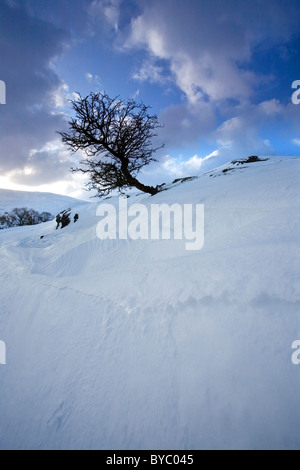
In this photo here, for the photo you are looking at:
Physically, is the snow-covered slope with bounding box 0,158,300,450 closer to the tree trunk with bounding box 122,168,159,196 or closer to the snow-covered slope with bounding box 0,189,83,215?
the tree trunk with bounding box 122,168,159,196

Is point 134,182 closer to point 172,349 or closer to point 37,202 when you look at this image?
point 172,349

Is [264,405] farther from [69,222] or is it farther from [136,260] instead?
[69,222]

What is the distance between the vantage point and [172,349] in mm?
2131

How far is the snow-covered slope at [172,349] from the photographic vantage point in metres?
1.59

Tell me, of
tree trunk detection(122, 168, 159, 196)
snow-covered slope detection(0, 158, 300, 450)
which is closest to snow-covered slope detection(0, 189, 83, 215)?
tree trunk detection(122, 168, 159, 196)

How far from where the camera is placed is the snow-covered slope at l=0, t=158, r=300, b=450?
159 cm

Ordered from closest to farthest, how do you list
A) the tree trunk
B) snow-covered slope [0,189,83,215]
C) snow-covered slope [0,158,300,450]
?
snow-covered slope [0,158,300,450] < the tree trunk < snow-covered slope [0,189,83,215]

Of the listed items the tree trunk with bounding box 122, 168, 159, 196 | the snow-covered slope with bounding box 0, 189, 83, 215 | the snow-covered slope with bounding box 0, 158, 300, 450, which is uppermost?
the snow-covered slope with bounding box 0, 189, 83, 215

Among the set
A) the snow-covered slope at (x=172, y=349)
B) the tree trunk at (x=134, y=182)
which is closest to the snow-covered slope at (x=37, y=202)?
the tree trunk at (x=134, y=182)

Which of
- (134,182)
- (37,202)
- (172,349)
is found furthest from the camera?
(37,202)

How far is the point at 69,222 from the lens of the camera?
1088 centimetres

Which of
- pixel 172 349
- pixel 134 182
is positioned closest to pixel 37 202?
pixel 134 182
